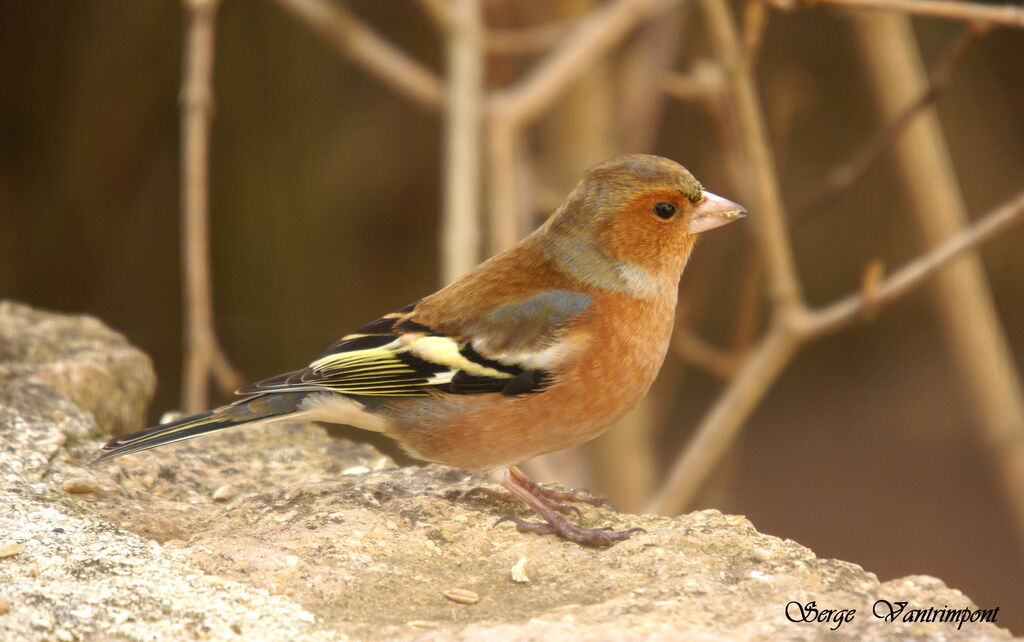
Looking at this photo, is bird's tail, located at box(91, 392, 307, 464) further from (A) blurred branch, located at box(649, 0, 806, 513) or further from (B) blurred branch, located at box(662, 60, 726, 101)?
(B) blurred branch, located at box(662, 60, 726, 101)

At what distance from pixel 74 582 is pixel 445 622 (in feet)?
2.70

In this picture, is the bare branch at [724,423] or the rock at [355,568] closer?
the rock at [355,568]

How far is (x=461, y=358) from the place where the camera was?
373 cm

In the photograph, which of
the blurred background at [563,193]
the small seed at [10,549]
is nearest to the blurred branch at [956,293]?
the blurred background at [563,193]

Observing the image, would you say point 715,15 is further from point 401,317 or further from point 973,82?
point 973,82

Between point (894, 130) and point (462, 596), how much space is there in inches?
111

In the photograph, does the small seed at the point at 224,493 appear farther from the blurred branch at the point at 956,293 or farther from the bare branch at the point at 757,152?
the blurred branch at the point at 956,293

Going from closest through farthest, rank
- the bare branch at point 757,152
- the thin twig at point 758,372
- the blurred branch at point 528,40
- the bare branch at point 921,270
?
the bare branch at point 921,270, the thin twig at point 758,372, the bare branch at point 757,152, the blurred branch at point 528,40

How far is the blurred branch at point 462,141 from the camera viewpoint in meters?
4.81

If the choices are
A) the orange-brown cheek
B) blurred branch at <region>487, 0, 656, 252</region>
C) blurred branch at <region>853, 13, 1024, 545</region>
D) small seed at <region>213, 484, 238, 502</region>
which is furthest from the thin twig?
small seed at <region>213, 484, 238, 502</region>

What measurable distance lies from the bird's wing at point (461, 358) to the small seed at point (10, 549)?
0.89 m

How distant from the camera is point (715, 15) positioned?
468 centimetres

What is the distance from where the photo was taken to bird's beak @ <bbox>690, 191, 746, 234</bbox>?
12.9ft

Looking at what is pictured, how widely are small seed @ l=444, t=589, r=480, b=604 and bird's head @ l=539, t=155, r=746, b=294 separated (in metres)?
1.25
